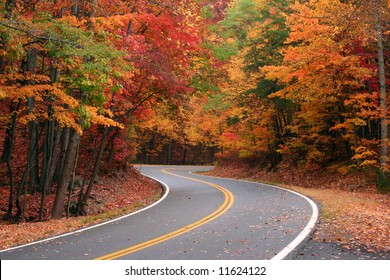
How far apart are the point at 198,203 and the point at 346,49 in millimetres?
10976

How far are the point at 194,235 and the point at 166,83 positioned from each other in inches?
315

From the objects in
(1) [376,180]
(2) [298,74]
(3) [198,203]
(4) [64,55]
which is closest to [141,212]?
(3) [198,203]

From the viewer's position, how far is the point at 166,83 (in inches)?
581

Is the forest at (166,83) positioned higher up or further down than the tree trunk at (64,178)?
higher up

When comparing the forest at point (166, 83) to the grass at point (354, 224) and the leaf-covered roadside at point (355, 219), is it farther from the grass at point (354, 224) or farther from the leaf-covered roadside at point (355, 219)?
the grass at point (354, 224)

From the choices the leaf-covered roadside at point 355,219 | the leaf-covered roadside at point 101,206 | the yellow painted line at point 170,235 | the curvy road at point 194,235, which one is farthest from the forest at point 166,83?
the yellow painted line at point 170,235

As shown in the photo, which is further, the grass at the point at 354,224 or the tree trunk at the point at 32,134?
the tree trunk at the point at 32,134

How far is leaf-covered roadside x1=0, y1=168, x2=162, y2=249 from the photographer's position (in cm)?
943

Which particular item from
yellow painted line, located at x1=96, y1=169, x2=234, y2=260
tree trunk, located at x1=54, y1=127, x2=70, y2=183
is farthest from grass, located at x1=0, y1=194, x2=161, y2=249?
tree trunk, located at x1=54, y1=127, x2=70, y2=183

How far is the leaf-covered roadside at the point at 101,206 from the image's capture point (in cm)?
943

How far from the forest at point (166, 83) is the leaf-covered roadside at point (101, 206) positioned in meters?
0.86

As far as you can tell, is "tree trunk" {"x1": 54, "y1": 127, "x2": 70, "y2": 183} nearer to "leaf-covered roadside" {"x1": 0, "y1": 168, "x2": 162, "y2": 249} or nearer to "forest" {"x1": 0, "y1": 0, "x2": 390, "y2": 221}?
"forest" {"x1": 0, "y1": 0, "x2": 390, "y2": 221}

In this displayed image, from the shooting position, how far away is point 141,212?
493 inches
